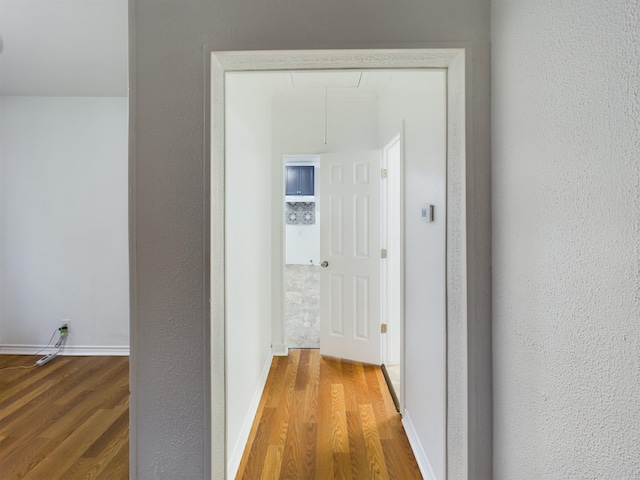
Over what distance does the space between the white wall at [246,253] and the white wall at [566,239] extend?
1.02 meters

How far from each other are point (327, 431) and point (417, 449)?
56 centimetres

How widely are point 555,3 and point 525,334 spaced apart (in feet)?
2.89

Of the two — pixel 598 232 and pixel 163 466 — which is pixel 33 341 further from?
pixel 598 232

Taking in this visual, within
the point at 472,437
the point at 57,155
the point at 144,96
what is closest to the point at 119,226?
the point at 57,155

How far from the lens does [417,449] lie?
1652 mm

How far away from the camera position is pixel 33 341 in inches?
114

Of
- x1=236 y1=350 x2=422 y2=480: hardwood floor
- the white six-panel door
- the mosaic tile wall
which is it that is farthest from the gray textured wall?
the mosaic tile wall

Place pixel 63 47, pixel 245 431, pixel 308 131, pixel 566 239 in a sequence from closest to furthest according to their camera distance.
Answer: pixel 566 239 → pixel 245 431 → pixel 63 47 → pixel 308 131

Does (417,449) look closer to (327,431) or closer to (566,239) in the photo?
(327,431)

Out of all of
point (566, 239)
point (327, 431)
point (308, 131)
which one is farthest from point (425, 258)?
→ point (308, 131)

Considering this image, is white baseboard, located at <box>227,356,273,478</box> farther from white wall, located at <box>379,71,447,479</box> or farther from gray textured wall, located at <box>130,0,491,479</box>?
white wall, located at <box>379,71,447,479</box>

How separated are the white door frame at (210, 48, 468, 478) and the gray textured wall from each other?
25 millimetres

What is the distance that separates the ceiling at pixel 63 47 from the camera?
1.68m

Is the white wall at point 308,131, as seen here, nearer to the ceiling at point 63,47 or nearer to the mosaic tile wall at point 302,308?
the mosaic tile wall at point 302,308
